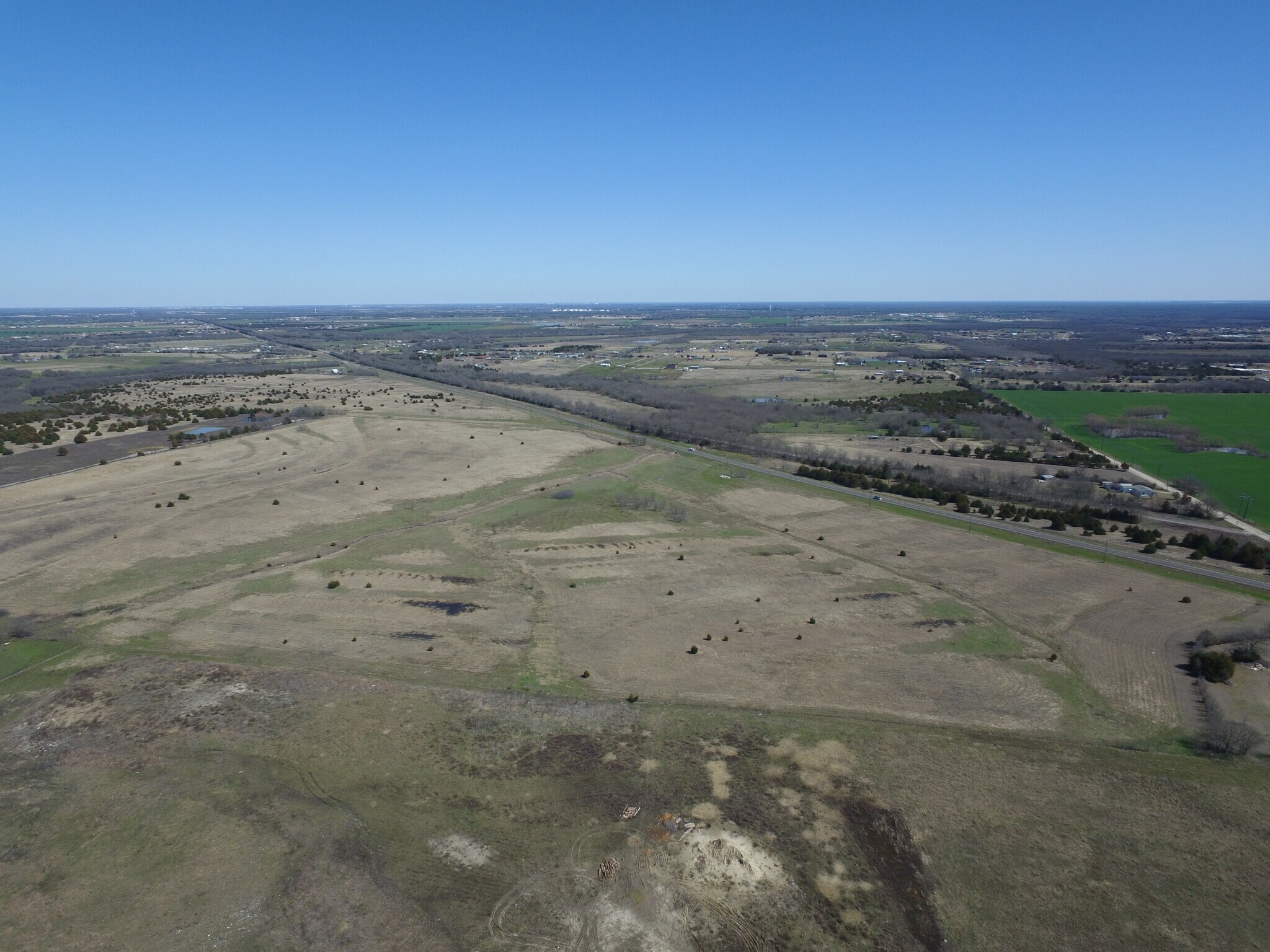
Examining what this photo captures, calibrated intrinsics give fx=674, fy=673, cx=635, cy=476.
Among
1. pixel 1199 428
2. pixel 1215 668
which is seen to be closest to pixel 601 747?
pixel 1215 668

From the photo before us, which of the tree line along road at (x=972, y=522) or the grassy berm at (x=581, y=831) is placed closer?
the grassy berm at (x=581, y=831)

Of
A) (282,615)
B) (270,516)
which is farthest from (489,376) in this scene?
(282,615)

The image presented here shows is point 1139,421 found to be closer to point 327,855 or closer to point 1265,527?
point 1265,527

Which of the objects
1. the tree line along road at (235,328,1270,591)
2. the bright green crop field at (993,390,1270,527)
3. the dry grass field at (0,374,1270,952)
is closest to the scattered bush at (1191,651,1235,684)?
the dry grass field at (0,374,1270,952)

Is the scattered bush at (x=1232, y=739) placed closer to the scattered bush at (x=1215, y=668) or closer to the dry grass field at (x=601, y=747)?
the dry grass field at (x=601, y=747)

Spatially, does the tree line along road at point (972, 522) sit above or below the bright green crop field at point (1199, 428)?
below

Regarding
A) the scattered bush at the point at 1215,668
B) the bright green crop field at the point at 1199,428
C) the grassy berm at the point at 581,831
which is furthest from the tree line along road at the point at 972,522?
the grassy berm at the point at 581,831

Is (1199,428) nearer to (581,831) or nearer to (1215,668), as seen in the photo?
(1215,668)
